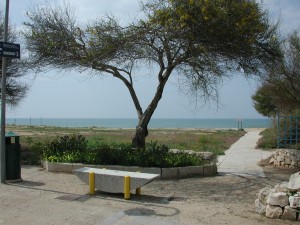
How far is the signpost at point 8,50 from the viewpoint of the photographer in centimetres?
1032

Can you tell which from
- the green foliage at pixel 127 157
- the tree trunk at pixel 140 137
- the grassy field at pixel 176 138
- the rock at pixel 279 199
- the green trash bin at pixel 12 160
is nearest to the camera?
the rock at pixel 279 199

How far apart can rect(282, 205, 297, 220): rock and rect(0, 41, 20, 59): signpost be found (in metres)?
7.28

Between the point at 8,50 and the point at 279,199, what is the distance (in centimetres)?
722

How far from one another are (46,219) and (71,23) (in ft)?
27.2

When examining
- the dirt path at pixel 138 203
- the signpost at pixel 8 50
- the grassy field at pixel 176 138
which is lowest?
the dirt path at pixel 138 203

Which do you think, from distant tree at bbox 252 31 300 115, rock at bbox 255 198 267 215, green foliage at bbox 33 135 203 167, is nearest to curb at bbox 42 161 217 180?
green foliage at bbox 33 135 203 167

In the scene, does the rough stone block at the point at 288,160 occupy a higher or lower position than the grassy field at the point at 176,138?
lower

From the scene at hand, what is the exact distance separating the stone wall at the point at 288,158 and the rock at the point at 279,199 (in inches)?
283

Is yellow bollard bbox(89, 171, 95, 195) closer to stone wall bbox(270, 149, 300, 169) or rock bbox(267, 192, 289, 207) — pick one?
rock bbox(267, 192, 289, 207)

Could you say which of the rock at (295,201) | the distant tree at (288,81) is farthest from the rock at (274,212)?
the distant tree at (288,81)

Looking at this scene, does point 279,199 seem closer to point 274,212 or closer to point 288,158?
point 274,212

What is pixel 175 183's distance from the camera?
10930 mm

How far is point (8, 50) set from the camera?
1045cm

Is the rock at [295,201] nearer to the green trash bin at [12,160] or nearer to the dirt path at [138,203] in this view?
the dirt path at [138,203]
